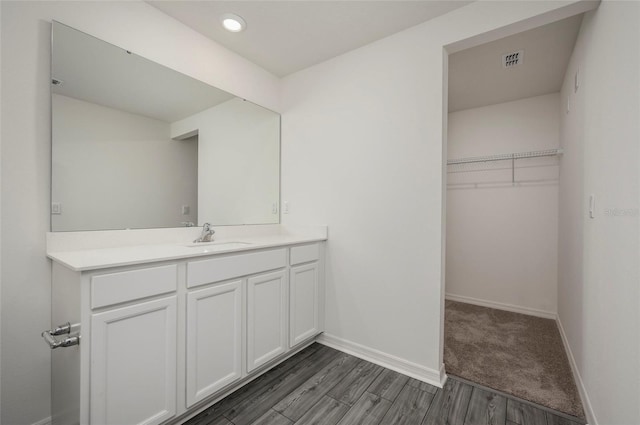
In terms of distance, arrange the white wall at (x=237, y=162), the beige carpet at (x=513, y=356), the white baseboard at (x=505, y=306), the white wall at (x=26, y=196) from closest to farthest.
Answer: the white wall at (x=26, y=196)
the beige carpet at (x=513, y=356)
the white wall at (x=237, y=162)
the white baseboard at (x=505, y=306)

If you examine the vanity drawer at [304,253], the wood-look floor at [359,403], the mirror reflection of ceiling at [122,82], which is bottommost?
the wood-look floor at [359,403]

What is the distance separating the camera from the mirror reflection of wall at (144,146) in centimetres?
148

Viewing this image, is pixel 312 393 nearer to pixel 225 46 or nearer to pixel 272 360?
pixel 272 360

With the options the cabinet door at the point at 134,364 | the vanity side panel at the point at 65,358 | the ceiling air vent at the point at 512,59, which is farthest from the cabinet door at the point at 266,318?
the ceiling air vent at the point at 512,59

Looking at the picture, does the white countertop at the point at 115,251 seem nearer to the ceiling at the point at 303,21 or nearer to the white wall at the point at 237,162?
the white wall at the point at 237,162

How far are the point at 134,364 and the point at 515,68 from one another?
3331 mm

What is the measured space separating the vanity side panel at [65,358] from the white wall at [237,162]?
2.91ft

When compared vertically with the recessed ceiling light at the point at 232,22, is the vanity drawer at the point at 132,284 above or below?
below

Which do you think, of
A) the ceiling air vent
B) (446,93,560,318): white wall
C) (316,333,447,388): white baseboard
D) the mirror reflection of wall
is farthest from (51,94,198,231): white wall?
(446,93,560,318): white wall

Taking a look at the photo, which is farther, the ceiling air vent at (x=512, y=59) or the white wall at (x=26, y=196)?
the ceiling air vent at (x=512, y=59)

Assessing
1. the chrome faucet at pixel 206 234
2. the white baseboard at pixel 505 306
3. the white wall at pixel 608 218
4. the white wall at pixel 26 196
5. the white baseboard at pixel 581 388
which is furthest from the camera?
the white baseboard at pixel 505 306

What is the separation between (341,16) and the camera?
1.84 m

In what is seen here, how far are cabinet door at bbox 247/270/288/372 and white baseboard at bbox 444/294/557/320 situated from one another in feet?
8.18

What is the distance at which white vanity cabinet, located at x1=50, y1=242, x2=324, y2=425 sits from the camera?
1117mm
